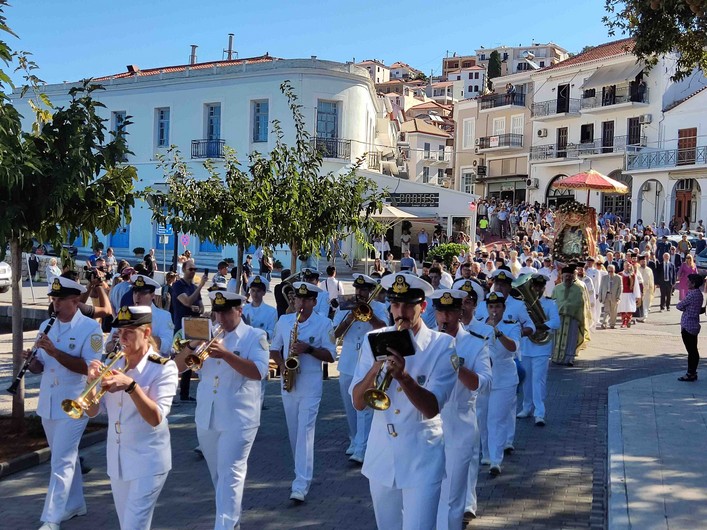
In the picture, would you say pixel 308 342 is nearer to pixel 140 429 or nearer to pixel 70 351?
pixel 70 351

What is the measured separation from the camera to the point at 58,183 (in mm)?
8984

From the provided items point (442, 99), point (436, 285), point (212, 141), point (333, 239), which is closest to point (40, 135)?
point (333, 239)

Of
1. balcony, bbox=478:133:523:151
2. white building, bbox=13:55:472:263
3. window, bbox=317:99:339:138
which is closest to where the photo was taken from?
white building, bbox=13:55:472:263

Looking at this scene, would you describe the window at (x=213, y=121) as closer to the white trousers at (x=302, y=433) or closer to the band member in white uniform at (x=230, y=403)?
the white trousers at (x=302, y=433)

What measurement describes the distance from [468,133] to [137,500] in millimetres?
60168

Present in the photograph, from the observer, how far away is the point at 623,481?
771 cm

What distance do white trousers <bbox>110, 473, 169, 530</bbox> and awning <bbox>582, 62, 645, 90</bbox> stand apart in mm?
44926

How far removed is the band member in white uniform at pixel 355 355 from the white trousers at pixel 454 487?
2669 mm

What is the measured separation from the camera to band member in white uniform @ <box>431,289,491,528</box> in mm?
5949

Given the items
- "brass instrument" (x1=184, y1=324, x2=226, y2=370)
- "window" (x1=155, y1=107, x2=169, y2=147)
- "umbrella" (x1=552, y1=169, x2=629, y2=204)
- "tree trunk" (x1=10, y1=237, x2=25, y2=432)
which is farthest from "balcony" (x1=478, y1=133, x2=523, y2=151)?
"brass instrument" (x1=184, y1=324, x2=226, y2=370)

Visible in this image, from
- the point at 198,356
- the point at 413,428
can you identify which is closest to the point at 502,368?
the point at 198,356

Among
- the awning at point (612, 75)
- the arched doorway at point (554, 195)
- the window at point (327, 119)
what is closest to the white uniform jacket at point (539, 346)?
the window at point (327, 119)

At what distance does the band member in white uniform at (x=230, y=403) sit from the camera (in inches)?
247

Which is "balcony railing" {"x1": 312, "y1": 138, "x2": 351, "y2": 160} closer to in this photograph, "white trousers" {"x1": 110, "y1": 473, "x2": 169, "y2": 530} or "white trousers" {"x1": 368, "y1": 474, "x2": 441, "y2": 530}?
"white trousers" {"x1": 110, "y1": 473, "x2": 169, "y2": 530}
